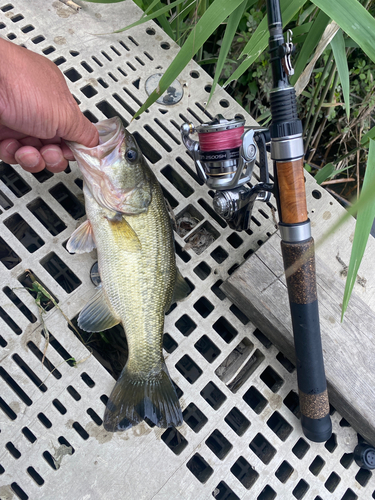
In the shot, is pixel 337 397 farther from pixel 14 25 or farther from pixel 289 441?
pixel 14 25

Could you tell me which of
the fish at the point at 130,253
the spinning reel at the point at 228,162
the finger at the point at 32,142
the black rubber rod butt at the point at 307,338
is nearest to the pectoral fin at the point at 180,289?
the fish at the point at 130,253

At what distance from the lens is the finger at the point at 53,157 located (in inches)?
60.1

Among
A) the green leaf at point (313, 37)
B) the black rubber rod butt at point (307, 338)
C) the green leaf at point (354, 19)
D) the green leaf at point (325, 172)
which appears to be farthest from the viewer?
the green leaf at point (325, 172)

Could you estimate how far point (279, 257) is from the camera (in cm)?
169

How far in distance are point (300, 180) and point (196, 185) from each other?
63cm

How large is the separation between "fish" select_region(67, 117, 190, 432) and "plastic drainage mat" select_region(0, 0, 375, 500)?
99 mm

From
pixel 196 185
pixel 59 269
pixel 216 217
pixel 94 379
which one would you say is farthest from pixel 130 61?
pixel 94 379

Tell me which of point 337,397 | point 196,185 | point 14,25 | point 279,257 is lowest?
point 337,397

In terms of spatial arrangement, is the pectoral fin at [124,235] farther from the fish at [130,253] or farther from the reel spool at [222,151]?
the reel spool at [222,151]

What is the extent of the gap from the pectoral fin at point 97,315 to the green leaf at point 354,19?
53.0 inches

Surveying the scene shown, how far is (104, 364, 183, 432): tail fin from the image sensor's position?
1.45 m

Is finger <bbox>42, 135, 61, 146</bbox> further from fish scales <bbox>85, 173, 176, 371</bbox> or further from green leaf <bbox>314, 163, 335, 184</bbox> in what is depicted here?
green leaf <bbox>314, 163, 335, 184</bbox>

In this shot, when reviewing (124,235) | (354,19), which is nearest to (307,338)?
(124,235)

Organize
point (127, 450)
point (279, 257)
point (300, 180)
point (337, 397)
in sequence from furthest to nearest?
point (279, 257)
point (337, 397)
point (127, 450)
point (300, 180)
